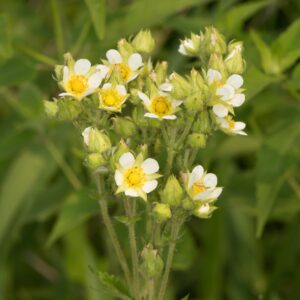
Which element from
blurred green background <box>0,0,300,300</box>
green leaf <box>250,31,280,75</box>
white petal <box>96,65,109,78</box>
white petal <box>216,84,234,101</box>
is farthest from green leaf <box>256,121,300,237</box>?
white petal <box>96,65,109,78</box>

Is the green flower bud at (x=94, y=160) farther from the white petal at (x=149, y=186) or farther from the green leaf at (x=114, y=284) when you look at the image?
the green leaf at (x=114, y=284)

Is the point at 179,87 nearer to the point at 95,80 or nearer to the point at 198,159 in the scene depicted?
the point at 95,80

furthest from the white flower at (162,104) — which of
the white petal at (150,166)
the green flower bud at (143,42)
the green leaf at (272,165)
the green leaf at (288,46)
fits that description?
the green leaf at (288,46)

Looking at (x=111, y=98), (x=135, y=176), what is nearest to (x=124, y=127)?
(x=111, y=98)

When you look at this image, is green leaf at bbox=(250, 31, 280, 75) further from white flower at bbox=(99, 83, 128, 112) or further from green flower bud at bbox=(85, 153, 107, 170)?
green flower bud at bbox=(85, 153, 107, 170)

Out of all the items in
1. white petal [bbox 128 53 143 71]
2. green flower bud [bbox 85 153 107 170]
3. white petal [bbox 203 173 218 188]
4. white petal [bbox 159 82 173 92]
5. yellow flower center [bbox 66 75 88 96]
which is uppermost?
yellow flower center [bbox 66 75 88 96]
